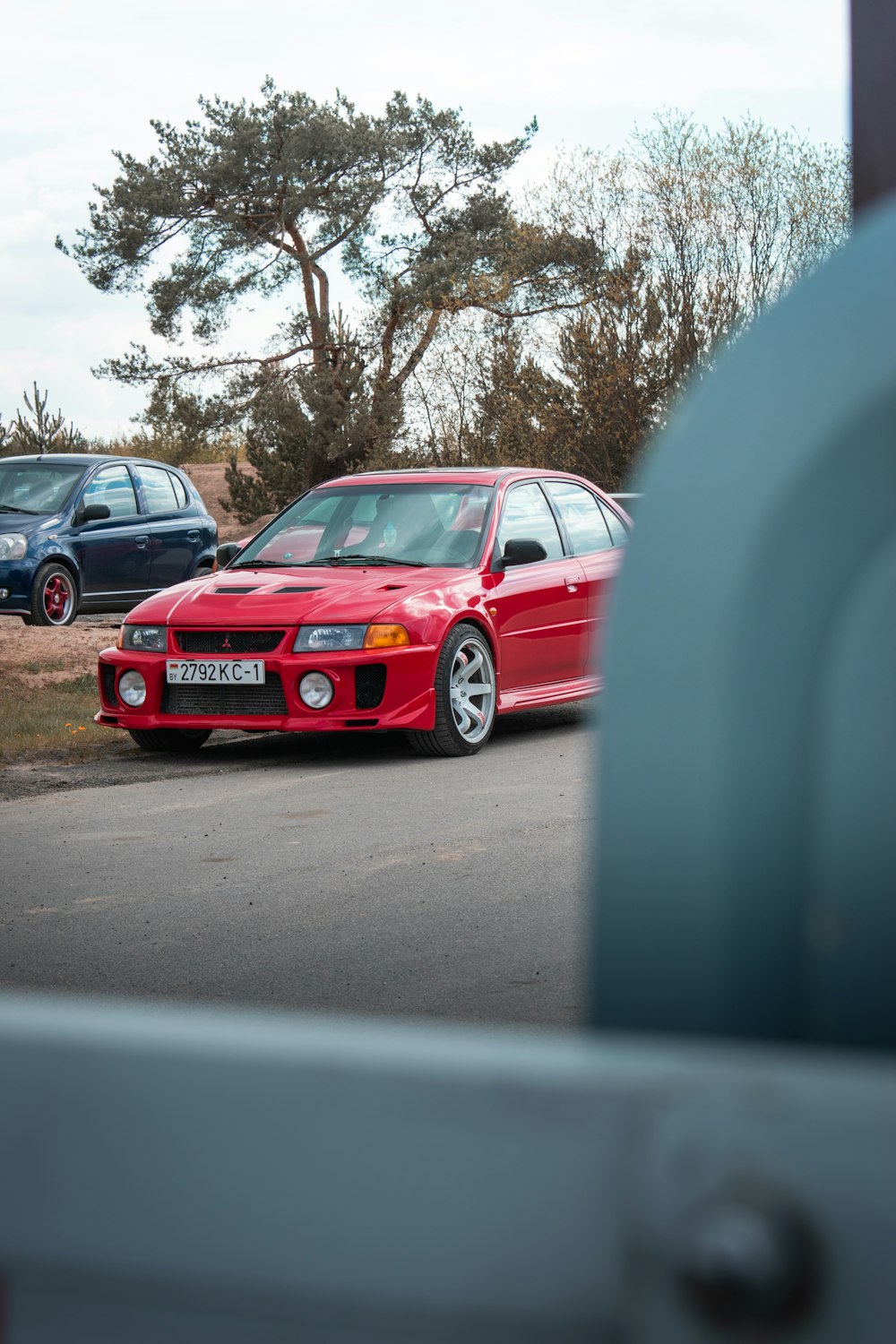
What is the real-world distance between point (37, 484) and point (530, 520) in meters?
8.80

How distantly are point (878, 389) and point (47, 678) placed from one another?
12.8 meters

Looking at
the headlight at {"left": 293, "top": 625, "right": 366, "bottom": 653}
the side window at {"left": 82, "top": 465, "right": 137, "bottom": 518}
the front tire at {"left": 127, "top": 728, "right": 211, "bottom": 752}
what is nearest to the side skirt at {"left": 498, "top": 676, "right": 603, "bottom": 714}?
the headlight at {"left": 293, "top": 625, "right": 366, "bottom": 653}

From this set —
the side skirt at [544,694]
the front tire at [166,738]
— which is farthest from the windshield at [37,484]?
the side skirt at [544,694]

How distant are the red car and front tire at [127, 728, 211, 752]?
0.01 m

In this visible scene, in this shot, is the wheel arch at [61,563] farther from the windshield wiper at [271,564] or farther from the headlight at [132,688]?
the headlight at [132,688]

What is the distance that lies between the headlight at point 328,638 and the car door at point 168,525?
9421 millimetres

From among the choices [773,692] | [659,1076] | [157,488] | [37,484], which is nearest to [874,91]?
[773,692]

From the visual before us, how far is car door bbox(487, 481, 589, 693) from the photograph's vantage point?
31.2 ft

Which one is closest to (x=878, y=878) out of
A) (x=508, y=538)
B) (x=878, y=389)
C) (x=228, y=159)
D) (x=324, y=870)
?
(x=878, y=389)

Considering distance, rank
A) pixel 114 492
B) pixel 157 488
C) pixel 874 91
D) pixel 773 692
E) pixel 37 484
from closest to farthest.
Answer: pixel 773 692
pixel 874 91
pixel 37 484
pixel 114 492
pixel 157 488

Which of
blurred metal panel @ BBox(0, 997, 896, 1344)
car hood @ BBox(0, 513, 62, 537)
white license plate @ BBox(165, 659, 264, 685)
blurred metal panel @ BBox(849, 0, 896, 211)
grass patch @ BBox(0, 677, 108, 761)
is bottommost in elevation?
grass patch @ BBox(0, 677, 108, 761)

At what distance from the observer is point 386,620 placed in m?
8.73

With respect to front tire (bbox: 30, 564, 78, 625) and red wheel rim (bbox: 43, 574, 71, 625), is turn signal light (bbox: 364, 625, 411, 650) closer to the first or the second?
front tire (bbox: 30, 564, 78, 625)

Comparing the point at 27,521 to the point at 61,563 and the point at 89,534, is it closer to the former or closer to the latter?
the point at 61,563
